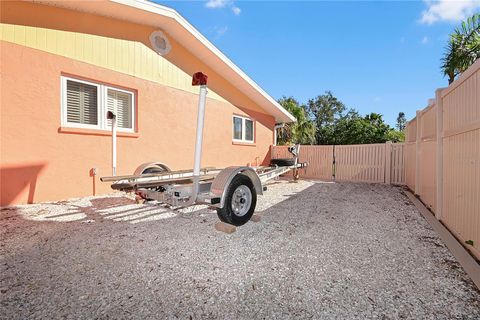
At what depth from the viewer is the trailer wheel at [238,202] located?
3643 millimetres

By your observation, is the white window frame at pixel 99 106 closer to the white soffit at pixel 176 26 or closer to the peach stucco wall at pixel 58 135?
the peach stucco wall at pixel 58 135

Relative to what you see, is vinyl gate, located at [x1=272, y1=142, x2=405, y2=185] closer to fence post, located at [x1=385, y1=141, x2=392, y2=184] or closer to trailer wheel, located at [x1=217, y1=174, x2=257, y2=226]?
fence post, located at [x1=385, y1=141, x2=392, y2=184]

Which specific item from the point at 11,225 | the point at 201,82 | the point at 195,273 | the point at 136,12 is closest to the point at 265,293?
the point at 195,273

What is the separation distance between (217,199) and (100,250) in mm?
1567

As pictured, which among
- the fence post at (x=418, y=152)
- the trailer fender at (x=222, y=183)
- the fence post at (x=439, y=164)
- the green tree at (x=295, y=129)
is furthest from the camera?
the green tree at (x=295, y=129)

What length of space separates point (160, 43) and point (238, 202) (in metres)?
6.46

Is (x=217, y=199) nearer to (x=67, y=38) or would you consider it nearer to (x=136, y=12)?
(x=67, y=38)

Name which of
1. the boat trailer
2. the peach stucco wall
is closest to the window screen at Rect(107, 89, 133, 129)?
the peach stucco wall

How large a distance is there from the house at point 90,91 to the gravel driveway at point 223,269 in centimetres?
130

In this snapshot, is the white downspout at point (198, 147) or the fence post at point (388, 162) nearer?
the white downspout at point (198, 147)

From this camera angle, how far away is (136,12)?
684cm

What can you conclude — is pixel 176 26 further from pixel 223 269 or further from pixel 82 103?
pixel 223 269

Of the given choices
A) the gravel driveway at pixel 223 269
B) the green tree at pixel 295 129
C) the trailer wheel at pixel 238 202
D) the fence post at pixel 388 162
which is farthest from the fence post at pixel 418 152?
the green tree at pixel 295 129

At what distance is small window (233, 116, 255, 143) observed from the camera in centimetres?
1170
